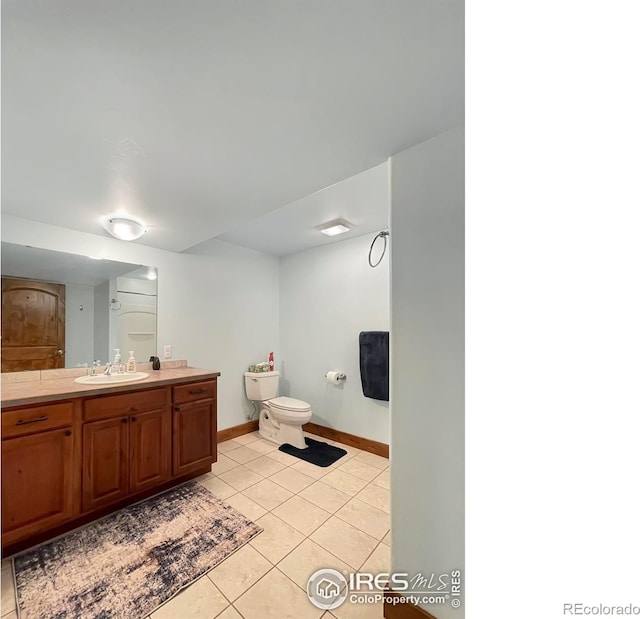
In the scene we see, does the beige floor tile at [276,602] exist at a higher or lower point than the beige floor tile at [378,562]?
higher

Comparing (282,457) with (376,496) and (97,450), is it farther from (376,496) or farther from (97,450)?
(97,450)

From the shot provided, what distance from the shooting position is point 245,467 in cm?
247

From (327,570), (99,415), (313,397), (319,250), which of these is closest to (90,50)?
(99,415)

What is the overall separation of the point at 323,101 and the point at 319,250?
2.32 meters

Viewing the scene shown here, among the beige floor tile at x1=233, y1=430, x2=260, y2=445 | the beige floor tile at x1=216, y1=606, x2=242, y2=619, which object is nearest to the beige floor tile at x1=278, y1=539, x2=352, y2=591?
the beige floor tile at x1=216, y1=606, x2=242, y2=619

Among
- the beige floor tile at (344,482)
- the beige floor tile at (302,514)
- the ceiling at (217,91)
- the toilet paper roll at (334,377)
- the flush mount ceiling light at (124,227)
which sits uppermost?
the ceiling at (217,91)

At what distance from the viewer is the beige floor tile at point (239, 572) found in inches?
51.6

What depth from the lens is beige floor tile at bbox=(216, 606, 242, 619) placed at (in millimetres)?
1180

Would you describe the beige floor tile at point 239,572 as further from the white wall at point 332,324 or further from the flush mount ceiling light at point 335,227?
the flush mount ceiling light at point 335,227

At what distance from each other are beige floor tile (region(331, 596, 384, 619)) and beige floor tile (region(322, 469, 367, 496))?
0.82 meters

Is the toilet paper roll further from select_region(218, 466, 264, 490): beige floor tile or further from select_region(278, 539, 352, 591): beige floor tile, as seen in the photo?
select_region(278, 539, 352, 591): beige floor tile

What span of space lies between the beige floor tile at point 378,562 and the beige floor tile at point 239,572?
0.52m

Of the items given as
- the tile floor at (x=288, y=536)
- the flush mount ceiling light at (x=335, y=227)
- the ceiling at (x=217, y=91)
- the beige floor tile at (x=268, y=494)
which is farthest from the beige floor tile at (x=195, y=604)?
the flush mount ceiling light at (x=335, y=227)
